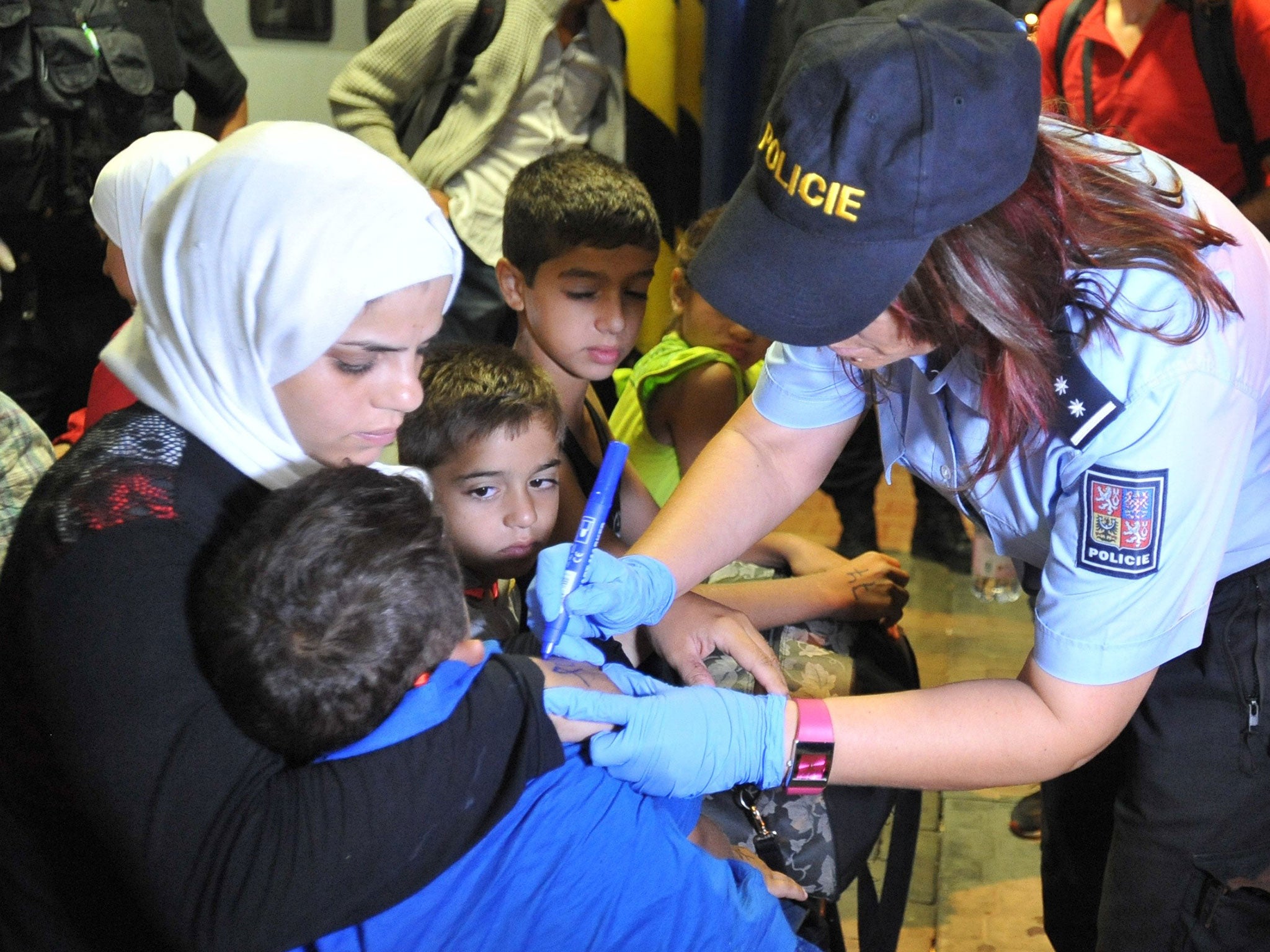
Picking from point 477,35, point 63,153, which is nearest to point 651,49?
point 477,35

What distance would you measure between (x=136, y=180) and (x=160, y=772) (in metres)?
1.51

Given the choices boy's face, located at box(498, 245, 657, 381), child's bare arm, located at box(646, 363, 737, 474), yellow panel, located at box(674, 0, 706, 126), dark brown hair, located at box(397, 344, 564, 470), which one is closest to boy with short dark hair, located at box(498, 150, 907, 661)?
boy's face, located at box(498, 245, 657, 381)

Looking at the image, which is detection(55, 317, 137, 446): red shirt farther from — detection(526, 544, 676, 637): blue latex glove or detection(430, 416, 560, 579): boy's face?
detection(526, 544, 676, 637): blue latex glove

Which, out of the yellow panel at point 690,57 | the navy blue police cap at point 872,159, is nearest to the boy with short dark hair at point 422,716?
the navy blue police cap at point 872,159

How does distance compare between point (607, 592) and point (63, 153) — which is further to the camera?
point (63, 153)

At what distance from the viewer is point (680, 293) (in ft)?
8.57

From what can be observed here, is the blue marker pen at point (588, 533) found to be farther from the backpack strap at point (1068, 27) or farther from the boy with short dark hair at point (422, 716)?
the backpack strap at point (1068, 27)

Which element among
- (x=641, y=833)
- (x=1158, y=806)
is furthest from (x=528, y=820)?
(x=1158, y=806)

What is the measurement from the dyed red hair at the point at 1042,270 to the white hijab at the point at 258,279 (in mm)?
547

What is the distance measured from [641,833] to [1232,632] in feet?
2.51

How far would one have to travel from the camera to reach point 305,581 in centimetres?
101

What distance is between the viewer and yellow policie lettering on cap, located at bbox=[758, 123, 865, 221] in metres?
1.08

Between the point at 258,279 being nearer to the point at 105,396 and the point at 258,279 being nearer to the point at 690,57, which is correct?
the point at 105,396

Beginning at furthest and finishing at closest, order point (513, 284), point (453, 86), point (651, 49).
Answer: point (651, 49) → point (453, 86) → point (513, 284)
